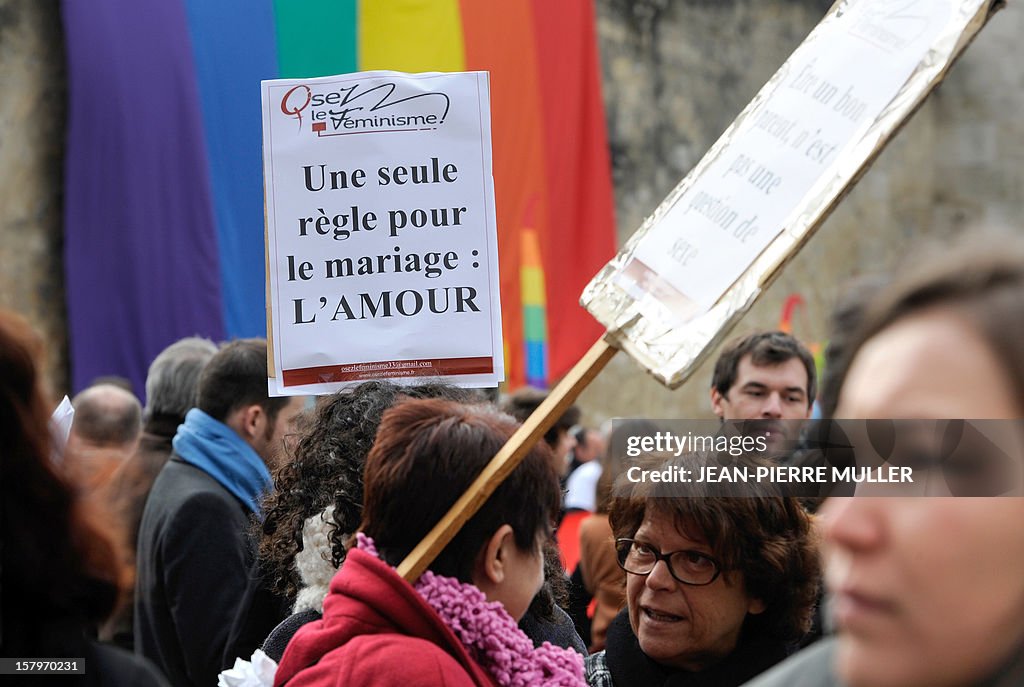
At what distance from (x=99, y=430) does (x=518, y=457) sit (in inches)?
106

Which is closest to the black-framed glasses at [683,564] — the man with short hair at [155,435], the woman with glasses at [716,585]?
the woman with glasses at [716,585]

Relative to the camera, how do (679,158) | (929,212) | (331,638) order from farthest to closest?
(929,212)
(679,158)
(331,638)

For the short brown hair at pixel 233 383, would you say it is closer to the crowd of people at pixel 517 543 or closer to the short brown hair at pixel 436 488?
the crowd of people at pixel 517 543

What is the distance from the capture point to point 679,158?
1239 cm

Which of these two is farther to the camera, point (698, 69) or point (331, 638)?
point (698, 69)

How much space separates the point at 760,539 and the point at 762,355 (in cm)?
132

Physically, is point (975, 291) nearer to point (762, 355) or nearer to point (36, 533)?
point (36, 533)

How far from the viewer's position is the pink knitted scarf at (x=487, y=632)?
159 centimetres

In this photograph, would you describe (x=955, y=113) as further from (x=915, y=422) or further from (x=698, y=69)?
(x=915, y=422)

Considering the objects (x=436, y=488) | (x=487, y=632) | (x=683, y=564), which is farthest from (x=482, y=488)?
(x=683, y=564)

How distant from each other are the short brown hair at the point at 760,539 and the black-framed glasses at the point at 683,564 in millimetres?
24

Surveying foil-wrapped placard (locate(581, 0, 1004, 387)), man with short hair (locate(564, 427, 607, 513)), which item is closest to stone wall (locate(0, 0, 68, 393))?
man with short hair (locate(564, 427, 607, 513))

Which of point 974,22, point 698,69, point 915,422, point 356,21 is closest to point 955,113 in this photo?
point 698,69

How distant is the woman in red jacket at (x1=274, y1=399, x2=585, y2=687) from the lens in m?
1.53
